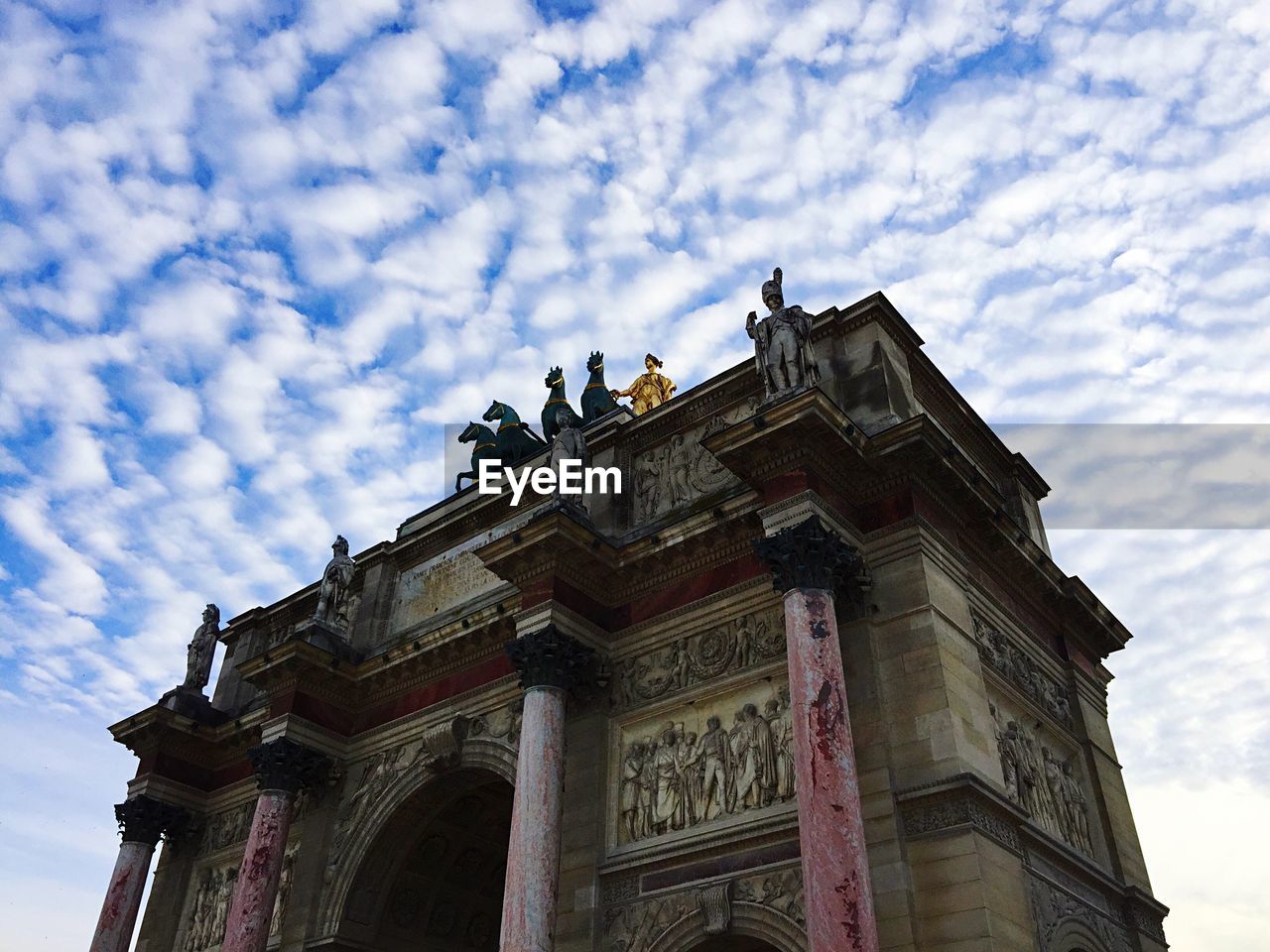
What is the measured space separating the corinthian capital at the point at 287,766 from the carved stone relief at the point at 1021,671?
1104cm

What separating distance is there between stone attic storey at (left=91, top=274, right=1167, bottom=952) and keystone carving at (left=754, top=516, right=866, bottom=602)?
41 mm

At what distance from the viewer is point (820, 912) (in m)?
10.3

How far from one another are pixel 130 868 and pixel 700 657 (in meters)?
12.7

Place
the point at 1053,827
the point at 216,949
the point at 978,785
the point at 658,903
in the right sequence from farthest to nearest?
the point at 216,949, the point at 1053,827, the point at 658,903, the point at 978,785

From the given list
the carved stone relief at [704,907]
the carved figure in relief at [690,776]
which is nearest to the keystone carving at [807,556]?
the carved figure in relief at [690,776]

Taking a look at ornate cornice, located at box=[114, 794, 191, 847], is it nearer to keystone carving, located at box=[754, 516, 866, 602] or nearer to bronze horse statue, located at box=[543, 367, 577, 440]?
bronze horse statue, located at box=[543, 367, 577, 440]

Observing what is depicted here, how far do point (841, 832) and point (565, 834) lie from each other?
486 cm

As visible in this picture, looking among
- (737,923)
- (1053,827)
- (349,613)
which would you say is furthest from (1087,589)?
(349,613)

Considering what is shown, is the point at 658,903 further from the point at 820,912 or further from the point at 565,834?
the point at 820,912

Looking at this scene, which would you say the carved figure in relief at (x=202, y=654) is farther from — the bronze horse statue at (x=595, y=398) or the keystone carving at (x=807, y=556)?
the keystone carving at (x=807, y=556)

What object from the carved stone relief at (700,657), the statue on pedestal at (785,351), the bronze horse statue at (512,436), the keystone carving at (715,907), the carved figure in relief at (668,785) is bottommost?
the keystone carving at (715,907)

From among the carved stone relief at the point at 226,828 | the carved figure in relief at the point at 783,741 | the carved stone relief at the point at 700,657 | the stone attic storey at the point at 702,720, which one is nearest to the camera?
the stone attic storey at the point at 702,720

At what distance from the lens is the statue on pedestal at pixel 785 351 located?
14219 mm

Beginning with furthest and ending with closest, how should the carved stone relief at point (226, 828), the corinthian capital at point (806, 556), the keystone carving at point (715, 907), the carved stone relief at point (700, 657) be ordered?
the carved stone relief at point (226, 828)
the carved stone relief at point (700, 657)
the corinthian capital at point (806, 556)
the keystone carving at point (715, 907)
